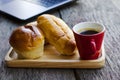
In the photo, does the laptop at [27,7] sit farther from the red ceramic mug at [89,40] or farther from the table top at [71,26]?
the red ceramic mug at [89,40]

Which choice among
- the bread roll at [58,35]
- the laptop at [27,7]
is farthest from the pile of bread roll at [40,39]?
the laptop at [27,7]

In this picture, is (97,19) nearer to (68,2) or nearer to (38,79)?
(68,2)

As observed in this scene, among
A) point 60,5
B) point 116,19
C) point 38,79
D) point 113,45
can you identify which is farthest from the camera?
point 60,5

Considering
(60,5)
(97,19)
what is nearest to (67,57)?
(97,19)

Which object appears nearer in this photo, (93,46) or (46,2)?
(93,46)

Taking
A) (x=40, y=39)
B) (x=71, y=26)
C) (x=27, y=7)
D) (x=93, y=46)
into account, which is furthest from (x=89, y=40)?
(x=27, y=7)

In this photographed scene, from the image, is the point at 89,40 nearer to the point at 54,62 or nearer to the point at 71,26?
the point at 54,62

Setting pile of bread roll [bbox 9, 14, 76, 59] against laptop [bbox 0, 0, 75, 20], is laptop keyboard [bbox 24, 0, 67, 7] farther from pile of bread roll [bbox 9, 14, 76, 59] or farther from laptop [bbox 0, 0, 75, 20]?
pile of bread roll [bbox 9, 14, 76, 59]
